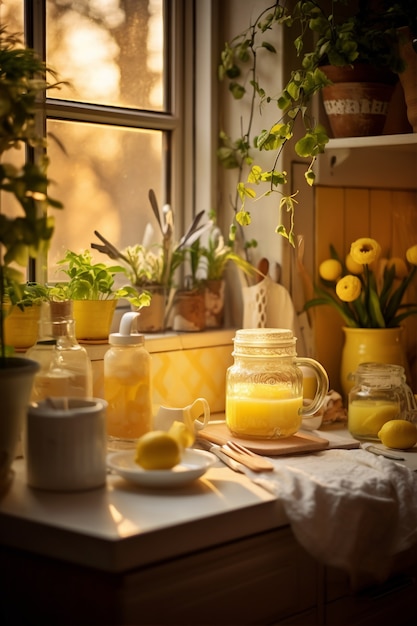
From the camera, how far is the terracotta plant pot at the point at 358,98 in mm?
2238

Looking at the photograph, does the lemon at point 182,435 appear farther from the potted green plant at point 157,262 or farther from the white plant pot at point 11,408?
the potted green plant at point 157,262

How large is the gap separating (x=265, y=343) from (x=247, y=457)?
296 mm

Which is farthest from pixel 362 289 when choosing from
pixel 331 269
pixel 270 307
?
pixel 270 307

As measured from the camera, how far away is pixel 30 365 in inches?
66.9

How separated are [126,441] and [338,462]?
434mm

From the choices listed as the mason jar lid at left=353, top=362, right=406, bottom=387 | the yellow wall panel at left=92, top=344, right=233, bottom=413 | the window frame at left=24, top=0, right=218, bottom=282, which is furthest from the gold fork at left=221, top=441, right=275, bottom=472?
the window frame at left=24, top=0, right=218, bottom=282

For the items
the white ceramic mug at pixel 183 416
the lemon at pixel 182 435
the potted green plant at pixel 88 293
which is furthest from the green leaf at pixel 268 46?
the lemon at pixel 182 435

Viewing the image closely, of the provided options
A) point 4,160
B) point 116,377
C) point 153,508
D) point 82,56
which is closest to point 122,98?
point 82,56

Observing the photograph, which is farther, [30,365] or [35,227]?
[30,365]

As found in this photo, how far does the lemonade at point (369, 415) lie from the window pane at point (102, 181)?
691mm

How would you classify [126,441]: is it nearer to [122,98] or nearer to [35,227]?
[35,227]

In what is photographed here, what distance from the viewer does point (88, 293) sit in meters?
2.07

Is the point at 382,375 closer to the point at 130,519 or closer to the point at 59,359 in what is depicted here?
the point at 59,359

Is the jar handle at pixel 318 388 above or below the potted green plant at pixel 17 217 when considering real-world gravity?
below
